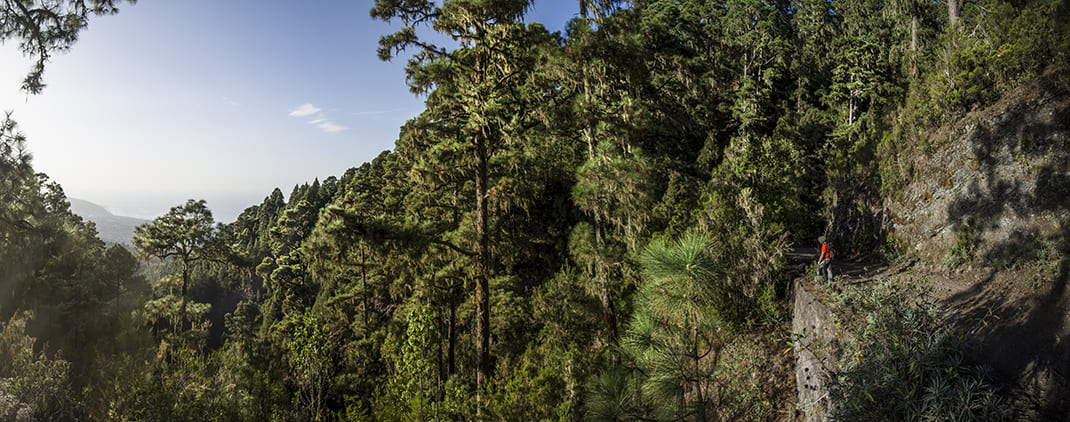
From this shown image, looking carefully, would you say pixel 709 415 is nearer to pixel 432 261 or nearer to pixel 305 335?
pixel 305 335

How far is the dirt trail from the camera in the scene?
10.8 ft

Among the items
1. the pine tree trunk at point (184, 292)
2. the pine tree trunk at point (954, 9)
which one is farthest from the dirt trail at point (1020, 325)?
the pine tree trunk at point (184, 292)

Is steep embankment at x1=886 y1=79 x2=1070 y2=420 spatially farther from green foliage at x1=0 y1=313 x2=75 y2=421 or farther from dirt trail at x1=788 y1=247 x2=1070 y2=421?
green foliage at x1=0 y1=313 x2=75 y2=421

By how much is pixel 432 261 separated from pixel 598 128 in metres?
5.92

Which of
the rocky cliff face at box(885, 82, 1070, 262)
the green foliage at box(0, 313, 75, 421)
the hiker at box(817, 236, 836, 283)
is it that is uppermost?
the rocky cliff face at box(885, 82, 1070, 262)

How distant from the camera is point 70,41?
538 cm

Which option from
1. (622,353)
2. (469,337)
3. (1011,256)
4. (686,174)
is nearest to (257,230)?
(469,337)

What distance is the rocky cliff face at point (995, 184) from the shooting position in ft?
17.4

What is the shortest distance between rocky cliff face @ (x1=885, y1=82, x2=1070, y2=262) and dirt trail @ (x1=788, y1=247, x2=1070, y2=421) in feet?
2.06

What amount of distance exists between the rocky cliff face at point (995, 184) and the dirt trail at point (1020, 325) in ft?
2.06

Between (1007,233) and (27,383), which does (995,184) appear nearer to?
(1007,233)

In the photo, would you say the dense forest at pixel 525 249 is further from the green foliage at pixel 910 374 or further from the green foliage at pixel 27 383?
the green foliage at pixel 910 374

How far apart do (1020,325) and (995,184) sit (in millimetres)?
3291

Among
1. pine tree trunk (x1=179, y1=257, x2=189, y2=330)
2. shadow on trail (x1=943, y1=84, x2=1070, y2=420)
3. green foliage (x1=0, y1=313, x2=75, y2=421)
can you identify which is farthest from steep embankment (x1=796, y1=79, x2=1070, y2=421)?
pine tree trunk (x1=179, y1=257, x2=189, y2=330)
